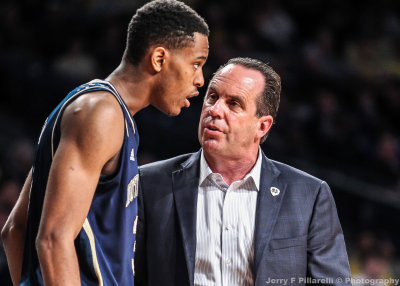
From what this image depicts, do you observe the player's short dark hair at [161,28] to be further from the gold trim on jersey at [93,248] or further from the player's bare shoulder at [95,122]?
the gold trim on jersey at [93,248]

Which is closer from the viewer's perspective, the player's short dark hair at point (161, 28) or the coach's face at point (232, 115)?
the player's short dark hair at point (161, 28)

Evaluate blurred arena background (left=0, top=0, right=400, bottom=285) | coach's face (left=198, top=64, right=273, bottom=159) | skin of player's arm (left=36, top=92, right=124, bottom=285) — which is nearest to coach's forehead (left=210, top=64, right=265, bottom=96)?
coach's face (left=198, top=64, right=273, bottom=159)

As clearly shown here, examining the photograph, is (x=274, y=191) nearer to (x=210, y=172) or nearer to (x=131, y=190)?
(x=210, y=172)

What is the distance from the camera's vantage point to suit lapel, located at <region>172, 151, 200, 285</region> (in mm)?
2869

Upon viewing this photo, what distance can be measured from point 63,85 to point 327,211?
4.74 meters

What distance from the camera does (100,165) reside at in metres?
2.27

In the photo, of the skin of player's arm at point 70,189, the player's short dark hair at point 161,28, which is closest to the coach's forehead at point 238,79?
the player's short dark hair at point 161,28

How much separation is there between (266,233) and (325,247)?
283 mm

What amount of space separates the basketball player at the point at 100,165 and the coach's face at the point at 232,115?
13.3 inches

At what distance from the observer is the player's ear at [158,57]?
2.60 m

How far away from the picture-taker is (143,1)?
9.02 meters

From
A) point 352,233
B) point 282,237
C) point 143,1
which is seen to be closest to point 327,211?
point 282,237

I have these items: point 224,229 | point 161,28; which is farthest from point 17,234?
point 161,28

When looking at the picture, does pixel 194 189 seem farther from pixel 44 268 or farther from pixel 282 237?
pixel 44 268
